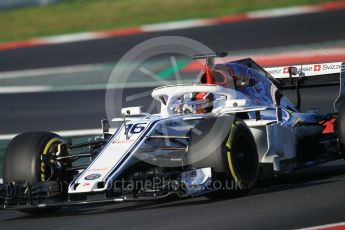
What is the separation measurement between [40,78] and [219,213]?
11.3 m

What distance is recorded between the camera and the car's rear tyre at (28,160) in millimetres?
9250

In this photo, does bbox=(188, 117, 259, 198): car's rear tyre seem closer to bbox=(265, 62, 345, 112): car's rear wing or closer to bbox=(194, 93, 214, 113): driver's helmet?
bbox=(194, 93, 214, 113): driver's helmet

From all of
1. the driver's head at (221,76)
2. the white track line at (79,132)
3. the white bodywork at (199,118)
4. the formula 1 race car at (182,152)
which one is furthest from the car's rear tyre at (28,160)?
the white track line at (79,132)

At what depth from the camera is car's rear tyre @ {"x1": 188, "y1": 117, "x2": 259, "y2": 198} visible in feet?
29.3

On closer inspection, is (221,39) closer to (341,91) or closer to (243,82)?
(341,91)

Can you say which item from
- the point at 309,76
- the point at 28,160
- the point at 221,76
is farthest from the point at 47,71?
the point at 28,160

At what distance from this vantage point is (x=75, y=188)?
8734mm

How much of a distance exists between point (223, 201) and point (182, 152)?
2.52 feet

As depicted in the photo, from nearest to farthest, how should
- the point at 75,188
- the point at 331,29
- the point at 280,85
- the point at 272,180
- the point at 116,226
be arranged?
the point at 116,226
the point at 75,188
the point at 272,180
the point at 280,85
the point at 331,29

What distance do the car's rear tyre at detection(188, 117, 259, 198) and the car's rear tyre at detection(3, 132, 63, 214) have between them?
180 centimetres

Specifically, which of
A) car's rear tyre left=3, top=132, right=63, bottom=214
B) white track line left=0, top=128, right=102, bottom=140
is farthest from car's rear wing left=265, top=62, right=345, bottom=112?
car's rear tyre left=3, top=132, right=63, bottom=214

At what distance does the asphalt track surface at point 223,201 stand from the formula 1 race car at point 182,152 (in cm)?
22

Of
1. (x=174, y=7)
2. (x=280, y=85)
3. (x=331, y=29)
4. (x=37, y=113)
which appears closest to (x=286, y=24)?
(x=331, y=29)

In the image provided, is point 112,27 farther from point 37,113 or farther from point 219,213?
point 219,213
